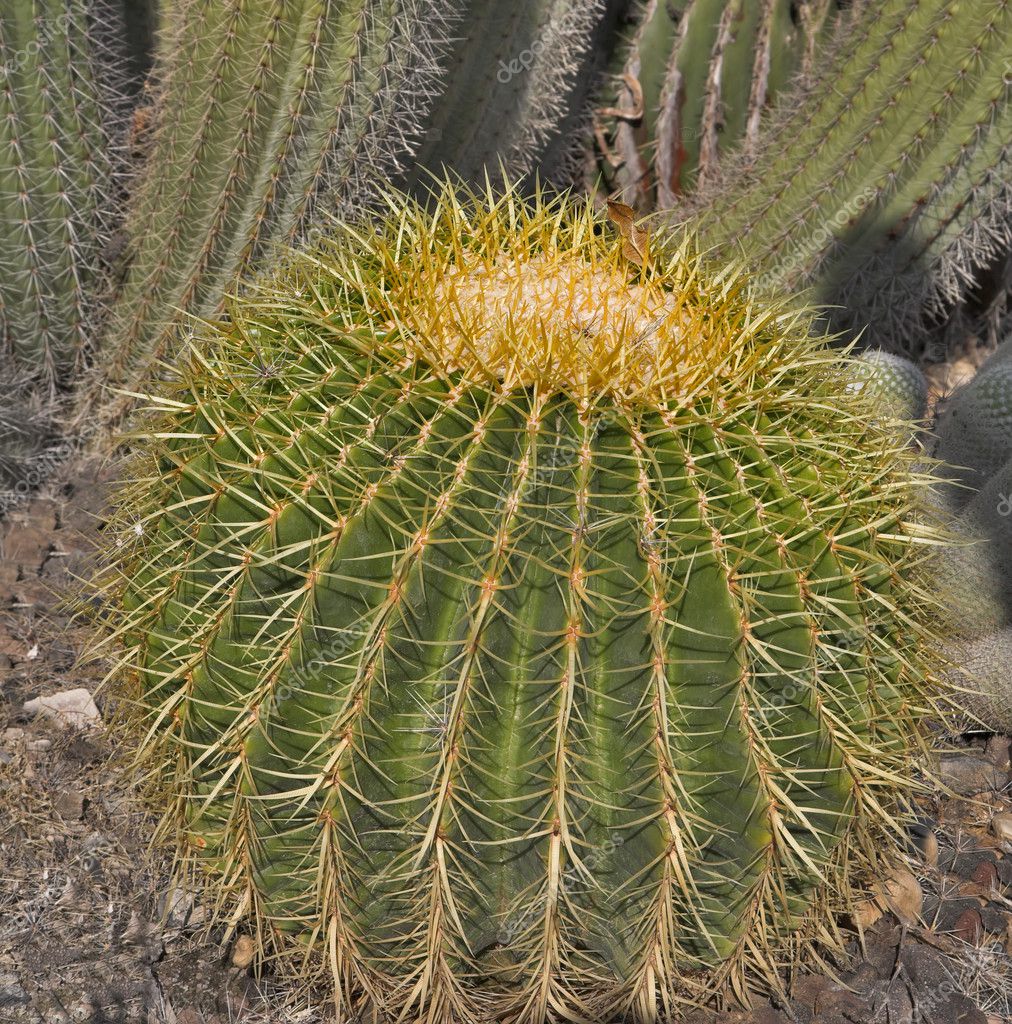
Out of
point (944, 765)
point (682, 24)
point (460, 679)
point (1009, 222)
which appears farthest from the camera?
point (682, 24)

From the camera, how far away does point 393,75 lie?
11.5ft

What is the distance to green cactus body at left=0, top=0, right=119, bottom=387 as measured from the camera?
11.9 feet

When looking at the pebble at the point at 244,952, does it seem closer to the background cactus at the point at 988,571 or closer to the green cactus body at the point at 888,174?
the background cactus at the point at 988,571

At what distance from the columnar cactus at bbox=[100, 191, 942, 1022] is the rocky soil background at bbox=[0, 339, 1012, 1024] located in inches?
10.2

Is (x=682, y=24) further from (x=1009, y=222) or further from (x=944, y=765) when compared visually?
(x=944, y=765)

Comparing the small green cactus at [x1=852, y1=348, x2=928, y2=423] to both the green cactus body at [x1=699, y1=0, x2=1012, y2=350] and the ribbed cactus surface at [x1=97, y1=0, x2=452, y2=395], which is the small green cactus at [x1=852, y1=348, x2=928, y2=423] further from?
the ribbed cactus surface at [x1=97, y1=0, x2=452, y2=395]

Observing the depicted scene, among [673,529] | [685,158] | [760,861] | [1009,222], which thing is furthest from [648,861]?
[685,158]

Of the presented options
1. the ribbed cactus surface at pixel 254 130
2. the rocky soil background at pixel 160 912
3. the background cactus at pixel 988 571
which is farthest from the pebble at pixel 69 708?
the background cactus at pixel 988 571

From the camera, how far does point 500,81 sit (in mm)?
4211

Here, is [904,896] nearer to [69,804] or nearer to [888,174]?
[69,804]

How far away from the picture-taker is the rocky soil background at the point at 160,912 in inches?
89.3

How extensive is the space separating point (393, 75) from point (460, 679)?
2.37 m

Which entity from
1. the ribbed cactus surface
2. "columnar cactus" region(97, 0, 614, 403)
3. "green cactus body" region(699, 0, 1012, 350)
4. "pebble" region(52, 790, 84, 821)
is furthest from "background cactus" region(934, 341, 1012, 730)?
"pebble" region(52, 790, 84, 821)

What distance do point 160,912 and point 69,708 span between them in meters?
0.76
